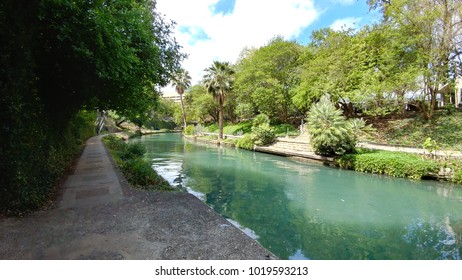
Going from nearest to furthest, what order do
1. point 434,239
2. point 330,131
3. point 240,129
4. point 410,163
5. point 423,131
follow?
1. point 434,239
2. point 410,163
3. point 330,131
4. point 423,131
5. point 240,129

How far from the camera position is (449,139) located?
16.6 meters

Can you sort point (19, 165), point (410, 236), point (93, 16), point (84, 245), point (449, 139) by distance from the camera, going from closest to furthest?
1. point (84, 245)
2. point (19, 165)
3. point (93, 16)
4. point (410, 236)
5. point (449, 139)

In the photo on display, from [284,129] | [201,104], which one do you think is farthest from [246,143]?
[201,104]

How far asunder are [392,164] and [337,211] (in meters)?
6.85

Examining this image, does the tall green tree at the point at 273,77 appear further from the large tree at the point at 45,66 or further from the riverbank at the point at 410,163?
the large tree at the point at 45,66

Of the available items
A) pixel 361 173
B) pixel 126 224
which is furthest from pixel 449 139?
pixel 126 224

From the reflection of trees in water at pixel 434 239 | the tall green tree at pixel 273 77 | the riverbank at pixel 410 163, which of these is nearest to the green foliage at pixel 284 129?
the tall green tree at pixel 273 77

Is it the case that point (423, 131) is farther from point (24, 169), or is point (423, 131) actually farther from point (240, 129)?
point (24, 169)

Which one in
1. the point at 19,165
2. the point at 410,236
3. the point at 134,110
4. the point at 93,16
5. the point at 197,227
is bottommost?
the point at 410,236

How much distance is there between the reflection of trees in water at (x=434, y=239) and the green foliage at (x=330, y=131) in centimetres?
853

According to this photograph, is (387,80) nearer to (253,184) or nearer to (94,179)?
(253,184)

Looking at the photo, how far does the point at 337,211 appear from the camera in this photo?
28.5 feet

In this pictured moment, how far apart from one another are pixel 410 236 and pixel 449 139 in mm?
13835

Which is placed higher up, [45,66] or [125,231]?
[45,66]
